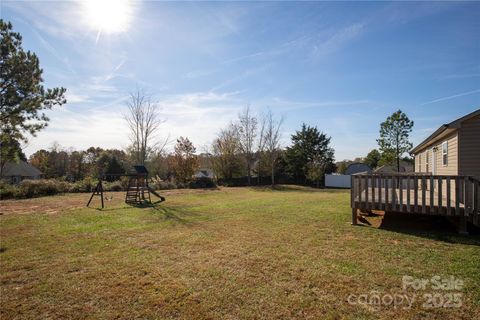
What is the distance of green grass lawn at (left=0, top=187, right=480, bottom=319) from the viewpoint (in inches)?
122

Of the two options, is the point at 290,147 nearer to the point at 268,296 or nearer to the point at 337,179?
the point at 337,179

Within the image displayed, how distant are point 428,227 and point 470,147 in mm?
3009

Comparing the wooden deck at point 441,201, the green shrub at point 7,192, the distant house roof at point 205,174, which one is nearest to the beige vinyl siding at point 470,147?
the wooden deck at point 441,201

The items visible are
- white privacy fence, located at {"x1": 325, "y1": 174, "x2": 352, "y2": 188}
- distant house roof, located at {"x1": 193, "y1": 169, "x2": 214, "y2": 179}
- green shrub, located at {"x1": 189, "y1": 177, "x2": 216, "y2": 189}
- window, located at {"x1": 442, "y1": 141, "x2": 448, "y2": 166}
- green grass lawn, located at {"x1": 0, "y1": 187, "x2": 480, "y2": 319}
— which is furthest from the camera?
distant house roof, located at {"x1": 193, "y1": 169, "x2": 214, "y2": 179}

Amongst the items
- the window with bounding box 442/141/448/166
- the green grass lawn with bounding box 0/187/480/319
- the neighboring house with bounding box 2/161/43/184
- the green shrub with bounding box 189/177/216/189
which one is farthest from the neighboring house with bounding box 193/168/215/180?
the green grass lawn with bounding box 0/187/480/319

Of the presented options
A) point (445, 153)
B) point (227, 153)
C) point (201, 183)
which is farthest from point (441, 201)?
point (227, 153)

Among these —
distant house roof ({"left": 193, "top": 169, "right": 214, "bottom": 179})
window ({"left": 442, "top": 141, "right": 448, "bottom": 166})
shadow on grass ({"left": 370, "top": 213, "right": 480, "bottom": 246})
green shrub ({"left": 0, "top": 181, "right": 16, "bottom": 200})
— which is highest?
window ({"left": 442, "top": 141, "right": 448, "bottom": 166})

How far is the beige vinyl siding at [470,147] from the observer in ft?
25.6

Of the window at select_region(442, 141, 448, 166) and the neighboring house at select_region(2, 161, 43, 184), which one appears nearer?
the window at select_region(442, 141, 448, 166)

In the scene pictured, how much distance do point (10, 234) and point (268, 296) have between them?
7.54m

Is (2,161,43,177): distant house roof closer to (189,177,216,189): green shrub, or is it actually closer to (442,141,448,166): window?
(189,177,216,189): green shrub

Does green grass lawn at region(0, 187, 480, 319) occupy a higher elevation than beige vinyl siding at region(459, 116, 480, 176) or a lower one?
lower

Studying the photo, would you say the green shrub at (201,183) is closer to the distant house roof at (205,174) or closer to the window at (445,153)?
the distant house roof at (205,174)

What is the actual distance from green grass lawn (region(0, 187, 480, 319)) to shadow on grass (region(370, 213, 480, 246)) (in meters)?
0.10
